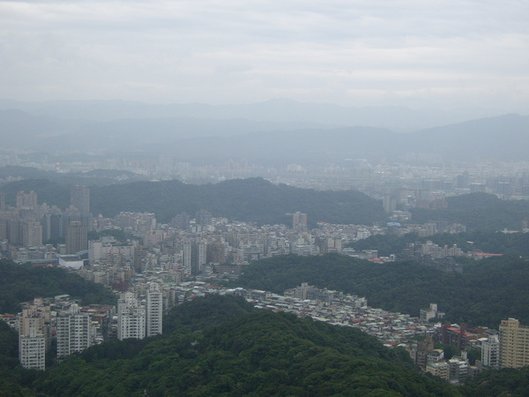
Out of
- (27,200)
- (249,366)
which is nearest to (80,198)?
(27,200)

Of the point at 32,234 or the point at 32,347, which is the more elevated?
the point at 32,347

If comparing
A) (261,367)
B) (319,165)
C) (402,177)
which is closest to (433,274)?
(261,367)

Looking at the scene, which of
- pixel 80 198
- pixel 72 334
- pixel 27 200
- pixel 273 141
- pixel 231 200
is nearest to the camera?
pixel 72 334

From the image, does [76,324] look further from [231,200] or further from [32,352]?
[231,200]

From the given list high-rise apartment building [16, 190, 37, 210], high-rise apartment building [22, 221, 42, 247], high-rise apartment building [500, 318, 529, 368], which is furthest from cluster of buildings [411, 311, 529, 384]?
high-rise apartment building [16, 190, 37, 210]

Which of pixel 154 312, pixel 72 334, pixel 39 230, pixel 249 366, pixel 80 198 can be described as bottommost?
pixel 39 230

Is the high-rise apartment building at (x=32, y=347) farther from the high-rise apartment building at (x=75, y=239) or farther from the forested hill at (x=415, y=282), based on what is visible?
the high-rise apartment building at (x=75, y=239)

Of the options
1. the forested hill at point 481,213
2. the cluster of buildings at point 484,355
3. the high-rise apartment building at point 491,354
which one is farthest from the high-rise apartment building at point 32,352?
the forested hill at point 481,213
